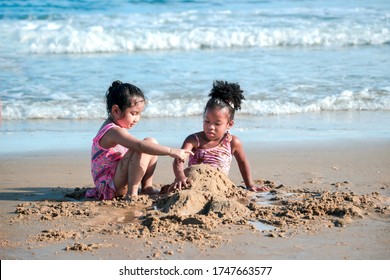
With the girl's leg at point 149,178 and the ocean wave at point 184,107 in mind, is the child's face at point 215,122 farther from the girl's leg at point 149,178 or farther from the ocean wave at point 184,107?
the ocean wave at point 184,107

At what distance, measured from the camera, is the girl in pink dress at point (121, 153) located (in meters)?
5.12

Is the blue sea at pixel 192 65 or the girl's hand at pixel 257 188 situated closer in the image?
the girl's hand at pixel 257 188

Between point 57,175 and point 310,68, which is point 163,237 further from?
point 310,68

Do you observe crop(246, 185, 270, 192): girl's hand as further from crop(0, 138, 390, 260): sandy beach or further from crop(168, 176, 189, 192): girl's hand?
crop(168, 176, 189, 192): girl's hand

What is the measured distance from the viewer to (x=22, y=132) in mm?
7691

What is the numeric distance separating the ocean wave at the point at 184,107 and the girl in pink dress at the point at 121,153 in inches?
121

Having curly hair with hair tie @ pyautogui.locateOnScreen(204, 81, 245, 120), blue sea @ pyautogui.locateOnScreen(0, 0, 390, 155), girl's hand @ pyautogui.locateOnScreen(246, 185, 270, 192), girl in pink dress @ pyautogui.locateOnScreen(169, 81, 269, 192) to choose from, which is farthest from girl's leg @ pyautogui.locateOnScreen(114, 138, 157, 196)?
blue sea @ pyautogui.locateOnScreen(0, 0, 390, 155)

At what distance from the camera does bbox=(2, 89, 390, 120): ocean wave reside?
8.40 meters

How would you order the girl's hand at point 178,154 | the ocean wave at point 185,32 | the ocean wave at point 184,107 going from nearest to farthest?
the girl's hand at point 178,154, the ocean wave at point 184,107, the ocean wave at point 185,32

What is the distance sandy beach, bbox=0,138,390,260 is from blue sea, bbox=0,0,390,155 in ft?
3.84

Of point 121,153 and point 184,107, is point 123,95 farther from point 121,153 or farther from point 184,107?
point 184,107

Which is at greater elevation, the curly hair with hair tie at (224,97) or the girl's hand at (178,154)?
the curly hair with hair tie at (224,97)

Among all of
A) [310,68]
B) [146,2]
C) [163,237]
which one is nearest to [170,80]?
[310,68]

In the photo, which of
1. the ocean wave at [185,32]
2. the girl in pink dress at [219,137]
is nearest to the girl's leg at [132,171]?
the girl in pink dress at [219,137]
